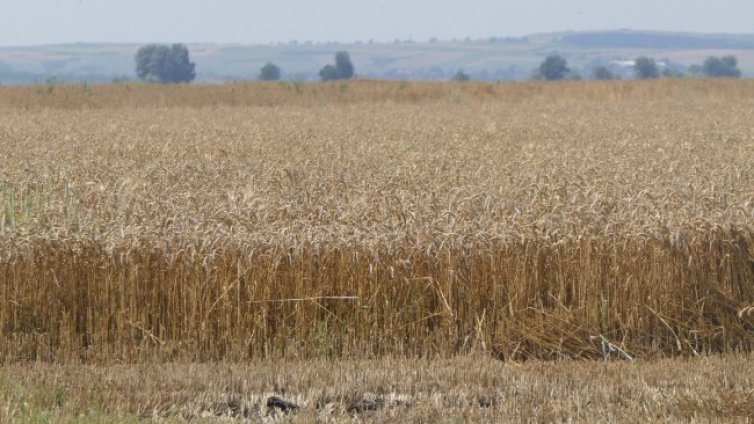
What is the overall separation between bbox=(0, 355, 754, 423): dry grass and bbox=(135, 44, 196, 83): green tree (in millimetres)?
189191

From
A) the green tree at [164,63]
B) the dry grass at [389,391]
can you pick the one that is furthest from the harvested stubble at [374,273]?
the green tree at [164,63]

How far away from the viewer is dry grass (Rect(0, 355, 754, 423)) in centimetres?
679

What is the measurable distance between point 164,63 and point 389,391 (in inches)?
7526

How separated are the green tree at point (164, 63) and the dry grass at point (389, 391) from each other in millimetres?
189191

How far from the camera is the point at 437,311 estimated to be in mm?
9219

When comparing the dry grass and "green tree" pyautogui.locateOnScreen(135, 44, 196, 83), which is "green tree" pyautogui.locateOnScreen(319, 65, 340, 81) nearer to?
"green tree" pyautogui.locateOnScreen(135, 44, 196, 83)

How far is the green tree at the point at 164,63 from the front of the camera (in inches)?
7618

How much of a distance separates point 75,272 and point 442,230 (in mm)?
3048

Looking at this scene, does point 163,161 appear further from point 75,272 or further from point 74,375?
point 74,375

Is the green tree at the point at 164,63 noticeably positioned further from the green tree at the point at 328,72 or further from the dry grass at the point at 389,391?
the dry grass at the point at 389,391

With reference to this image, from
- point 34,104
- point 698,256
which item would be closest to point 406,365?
point 698,256

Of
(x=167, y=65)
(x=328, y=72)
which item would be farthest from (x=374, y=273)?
(x=167, y=65)

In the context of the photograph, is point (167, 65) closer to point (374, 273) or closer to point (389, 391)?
point (374, 273)

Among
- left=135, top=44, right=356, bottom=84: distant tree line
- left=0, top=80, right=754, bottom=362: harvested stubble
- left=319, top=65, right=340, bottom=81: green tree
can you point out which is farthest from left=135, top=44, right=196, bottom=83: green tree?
left=0, top=80, right=754, bottom=362: harvested stubble
